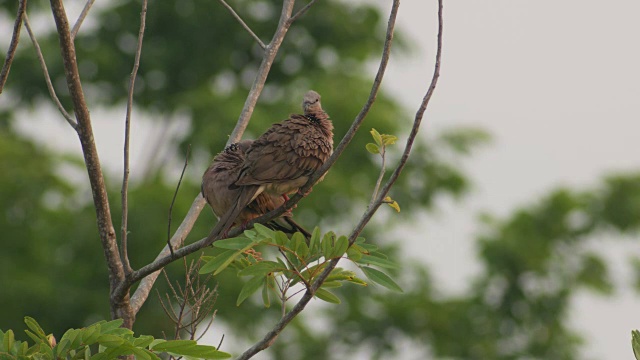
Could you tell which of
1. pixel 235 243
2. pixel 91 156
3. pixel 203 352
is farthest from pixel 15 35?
pixel 203 352

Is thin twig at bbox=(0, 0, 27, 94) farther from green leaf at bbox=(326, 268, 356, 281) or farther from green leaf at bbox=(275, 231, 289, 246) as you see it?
green leaf at bbox=(326, 268, 356, 281)

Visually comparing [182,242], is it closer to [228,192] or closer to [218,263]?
[228,192]

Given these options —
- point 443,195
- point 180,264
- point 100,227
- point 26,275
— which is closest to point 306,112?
point 100,227

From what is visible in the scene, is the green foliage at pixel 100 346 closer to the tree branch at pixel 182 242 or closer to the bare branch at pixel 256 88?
the tree branch at pixel 182 242

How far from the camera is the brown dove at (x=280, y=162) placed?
402 cm

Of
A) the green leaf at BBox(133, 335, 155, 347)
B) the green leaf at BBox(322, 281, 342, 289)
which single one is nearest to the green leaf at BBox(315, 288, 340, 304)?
the green leaf at BBox(322, 281, 342, 289)

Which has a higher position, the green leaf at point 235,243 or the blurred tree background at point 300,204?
the blurred tree background at point 300,204

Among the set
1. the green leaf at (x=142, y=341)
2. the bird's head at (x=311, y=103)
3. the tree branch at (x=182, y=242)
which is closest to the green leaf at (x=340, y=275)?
the tree branch at (x=182, y=242)

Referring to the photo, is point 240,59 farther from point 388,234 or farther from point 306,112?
point 306,112

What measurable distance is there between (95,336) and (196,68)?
44.7 feet

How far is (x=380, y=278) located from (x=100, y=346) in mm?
856

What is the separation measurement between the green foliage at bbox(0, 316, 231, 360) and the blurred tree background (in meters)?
9.88

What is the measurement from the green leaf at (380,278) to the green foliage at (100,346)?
505 mm

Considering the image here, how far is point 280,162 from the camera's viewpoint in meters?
4.06
